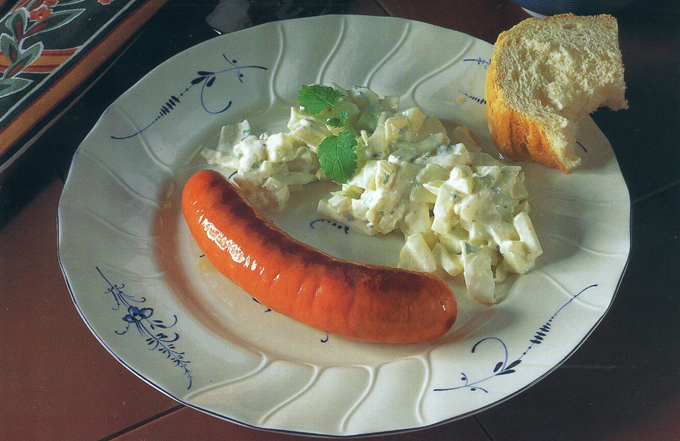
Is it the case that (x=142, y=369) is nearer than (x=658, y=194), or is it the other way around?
(x=142, y=369)

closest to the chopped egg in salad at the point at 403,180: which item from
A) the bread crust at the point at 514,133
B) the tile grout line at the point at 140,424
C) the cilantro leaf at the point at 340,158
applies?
the cilantro leaf at the point at 340,158

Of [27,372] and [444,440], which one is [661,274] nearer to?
[444,440]

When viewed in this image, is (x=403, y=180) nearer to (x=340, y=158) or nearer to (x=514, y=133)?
(x=340, y=158)

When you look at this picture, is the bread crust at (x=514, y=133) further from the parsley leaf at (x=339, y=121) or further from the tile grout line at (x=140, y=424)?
the tile grout line at (x=140, y=424)

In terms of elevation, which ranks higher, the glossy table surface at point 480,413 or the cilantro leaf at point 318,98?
the cilantro leaf at point 318,98

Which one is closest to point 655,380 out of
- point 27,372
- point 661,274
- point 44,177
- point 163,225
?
point 661,274

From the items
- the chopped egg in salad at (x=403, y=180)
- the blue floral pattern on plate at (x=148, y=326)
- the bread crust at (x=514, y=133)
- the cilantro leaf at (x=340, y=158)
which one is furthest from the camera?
the bread crust at (x=514, y=133)
